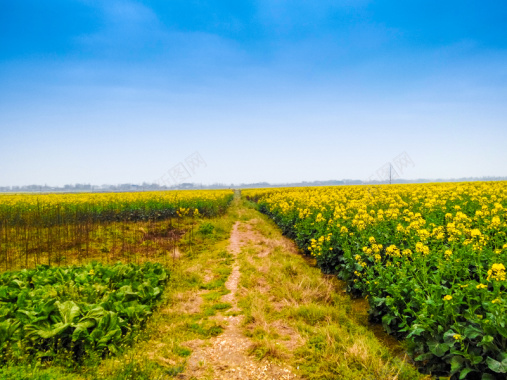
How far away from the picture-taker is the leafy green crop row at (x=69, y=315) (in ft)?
13.4

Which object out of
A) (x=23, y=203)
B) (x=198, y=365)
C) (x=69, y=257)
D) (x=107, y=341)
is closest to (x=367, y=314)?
(x=198, y=365)

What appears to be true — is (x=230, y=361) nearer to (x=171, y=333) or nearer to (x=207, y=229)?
(x=171, y=333)

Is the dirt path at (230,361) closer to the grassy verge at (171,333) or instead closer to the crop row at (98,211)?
the grassy verge at (171,333)

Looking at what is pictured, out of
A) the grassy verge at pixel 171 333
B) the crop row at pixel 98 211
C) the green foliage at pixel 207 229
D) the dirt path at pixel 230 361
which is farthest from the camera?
the crop row at pixel 98 211

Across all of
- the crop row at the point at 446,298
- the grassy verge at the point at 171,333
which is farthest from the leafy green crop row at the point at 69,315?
the crop row at the point at 446,298

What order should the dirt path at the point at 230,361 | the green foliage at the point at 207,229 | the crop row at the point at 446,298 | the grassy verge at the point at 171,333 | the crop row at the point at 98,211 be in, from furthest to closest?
the crop row at the point at 98,211, the green foliage at the point at 207,229, the dirt path at the point at 230,361, the grassy verge at the point at 171,333, the crop row at the point at 446,298

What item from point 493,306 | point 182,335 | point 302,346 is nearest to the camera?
point 493,306

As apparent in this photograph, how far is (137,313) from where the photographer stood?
5188 millimetres

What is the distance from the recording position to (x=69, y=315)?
444 centimetres

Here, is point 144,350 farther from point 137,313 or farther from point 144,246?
point 144,246

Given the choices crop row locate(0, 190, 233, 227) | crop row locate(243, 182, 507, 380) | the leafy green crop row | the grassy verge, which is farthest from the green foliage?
crop row locate(243, 182, 507, 380)

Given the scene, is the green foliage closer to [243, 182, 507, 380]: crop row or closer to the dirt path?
[243, 182, 507, 380]: crop row

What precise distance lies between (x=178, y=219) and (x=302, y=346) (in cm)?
1550

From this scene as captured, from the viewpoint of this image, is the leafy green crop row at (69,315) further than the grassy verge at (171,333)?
Yes
